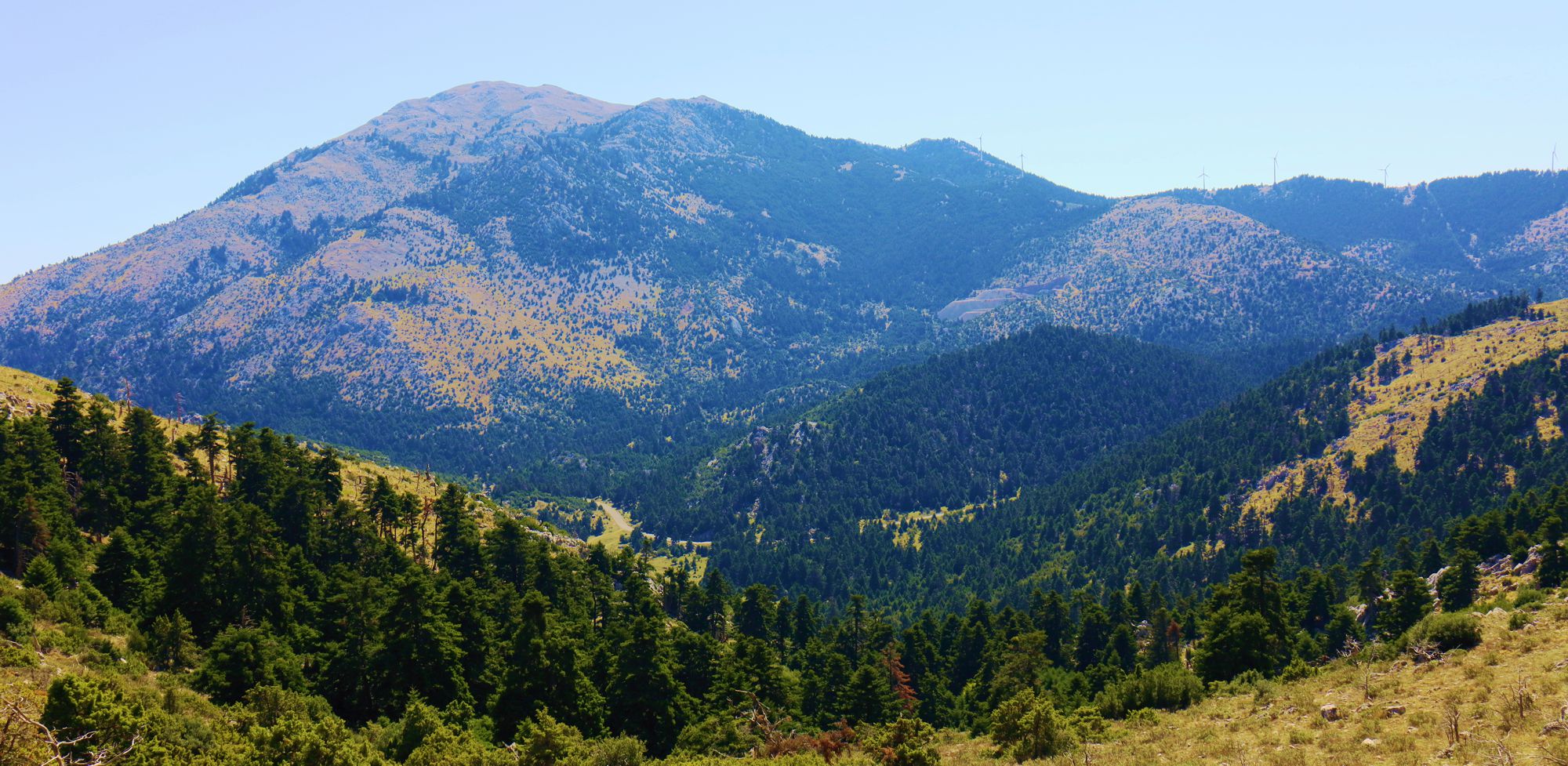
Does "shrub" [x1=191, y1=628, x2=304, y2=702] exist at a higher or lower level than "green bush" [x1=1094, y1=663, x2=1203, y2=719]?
higher

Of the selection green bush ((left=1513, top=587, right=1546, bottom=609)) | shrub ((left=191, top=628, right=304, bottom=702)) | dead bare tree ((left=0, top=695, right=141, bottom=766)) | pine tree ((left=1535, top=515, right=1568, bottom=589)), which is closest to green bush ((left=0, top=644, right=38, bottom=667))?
shrub ((left=191, top=628, right=304, bottom=702))

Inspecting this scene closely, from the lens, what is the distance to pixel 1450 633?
4544 cm

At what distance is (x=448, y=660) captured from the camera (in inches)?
2625

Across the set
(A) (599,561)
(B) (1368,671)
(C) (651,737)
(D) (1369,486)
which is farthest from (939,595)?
(B) (1368,671)

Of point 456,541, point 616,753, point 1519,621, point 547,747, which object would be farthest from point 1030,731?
point 456,541

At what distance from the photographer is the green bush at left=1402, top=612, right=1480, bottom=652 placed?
45.1 m

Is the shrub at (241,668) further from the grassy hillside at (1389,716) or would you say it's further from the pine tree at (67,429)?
the grassy hillside at (1389,716)

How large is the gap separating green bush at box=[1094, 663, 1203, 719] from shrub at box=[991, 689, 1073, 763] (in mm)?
7910

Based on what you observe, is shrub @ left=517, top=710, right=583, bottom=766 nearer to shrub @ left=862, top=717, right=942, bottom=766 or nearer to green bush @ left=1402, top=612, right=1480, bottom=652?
shrub @ left=862, top=717, right=942, bottom=766

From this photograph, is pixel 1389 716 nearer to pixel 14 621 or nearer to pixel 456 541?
pixel 14 621

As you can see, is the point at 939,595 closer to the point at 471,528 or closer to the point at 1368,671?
the point at 471,528

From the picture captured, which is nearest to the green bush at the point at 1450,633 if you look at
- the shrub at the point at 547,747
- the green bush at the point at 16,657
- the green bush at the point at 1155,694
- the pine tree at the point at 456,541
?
the green bush at the point at 1155,694

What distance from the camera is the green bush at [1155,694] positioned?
177 feet

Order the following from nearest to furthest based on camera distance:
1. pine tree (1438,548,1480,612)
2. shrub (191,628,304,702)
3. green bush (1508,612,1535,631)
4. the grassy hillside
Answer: the grassy hillside, green bush (1508,612,1535,631), shrub (191,628,304,702), pine tree (1438,548,1480,612)
